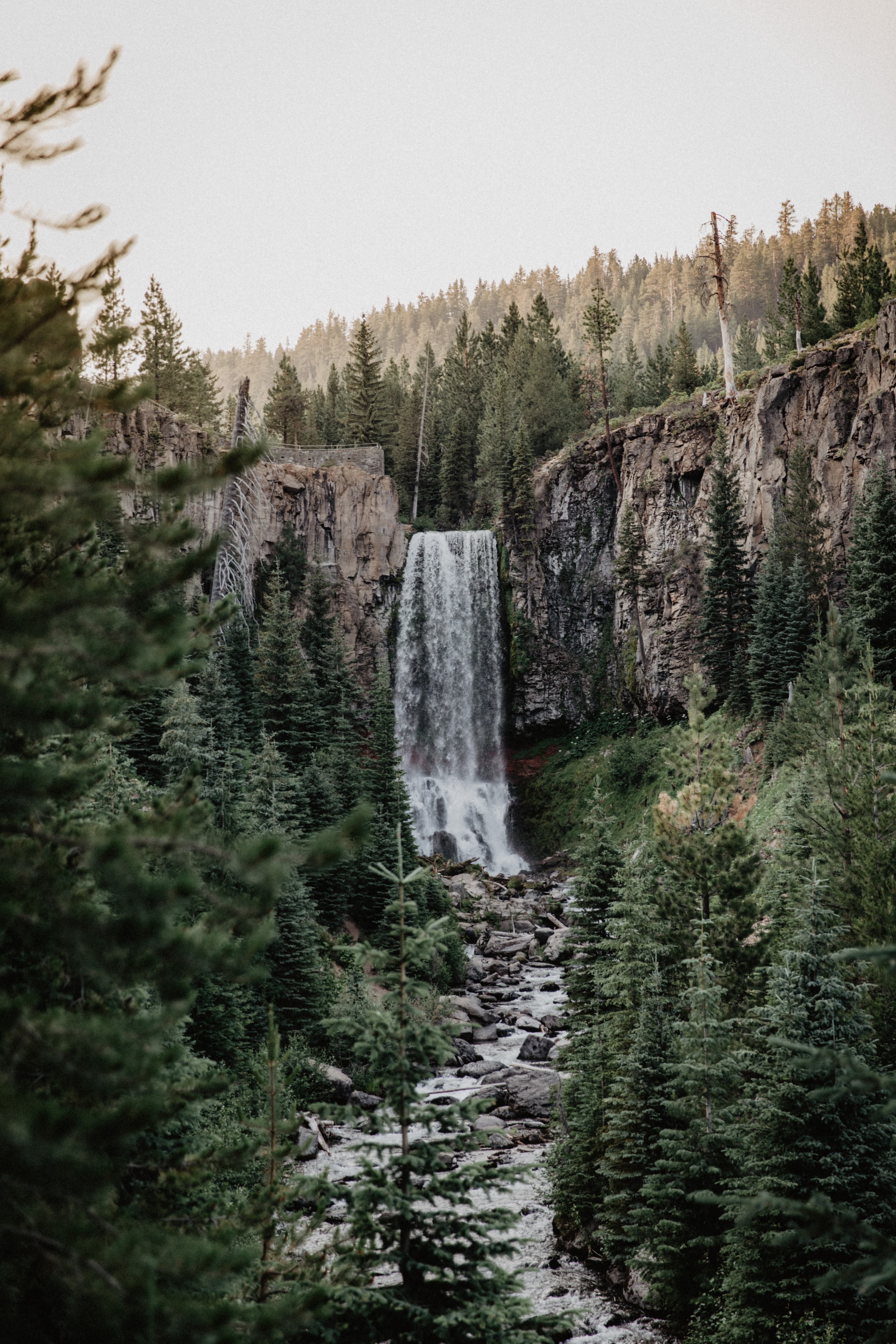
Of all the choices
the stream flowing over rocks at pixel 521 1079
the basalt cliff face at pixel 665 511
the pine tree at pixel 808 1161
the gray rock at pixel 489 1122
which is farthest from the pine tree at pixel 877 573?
the pine tree at pixel 808 1161

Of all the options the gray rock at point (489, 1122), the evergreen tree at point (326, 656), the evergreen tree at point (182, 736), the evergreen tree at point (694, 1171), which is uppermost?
the evergreen tree at point (326, 656)

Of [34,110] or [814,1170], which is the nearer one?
[34,110]

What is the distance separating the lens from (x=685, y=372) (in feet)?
168

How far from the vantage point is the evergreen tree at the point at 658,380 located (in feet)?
185

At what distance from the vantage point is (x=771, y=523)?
38.8 m

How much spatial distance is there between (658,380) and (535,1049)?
4990cm

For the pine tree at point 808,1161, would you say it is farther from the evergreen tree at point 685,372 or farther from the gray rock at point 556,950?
the evergreen tree at point 685,372

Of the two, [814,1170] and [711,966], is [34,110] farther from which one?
[711,966]

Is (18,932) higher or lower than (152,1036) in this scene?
higher

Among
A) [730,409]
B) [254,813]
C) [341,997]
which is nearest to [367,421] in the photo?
[730,409]

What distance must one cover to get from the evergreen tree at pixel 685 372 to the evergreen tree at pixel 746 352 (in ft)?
38.3

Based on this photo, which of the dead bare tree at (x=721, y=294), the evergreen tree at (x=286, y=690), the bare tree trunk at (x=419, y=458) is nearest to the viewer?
the evergreen tree at (x=286, y=690)

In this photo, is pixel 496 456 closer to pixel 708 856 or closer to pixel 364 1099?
pixel 708 856

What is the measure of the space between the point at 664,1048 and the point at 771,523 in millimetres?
31338
